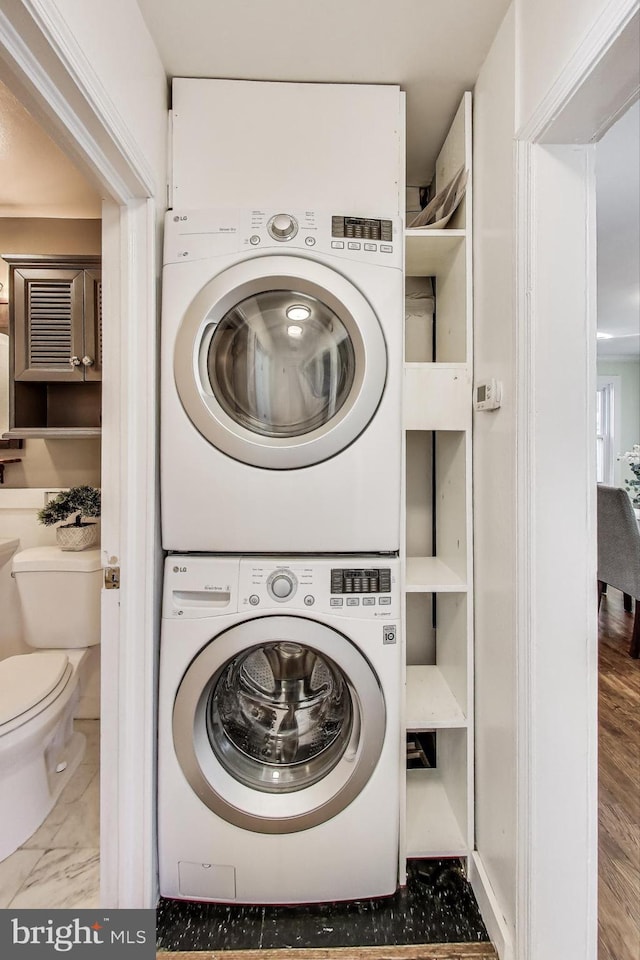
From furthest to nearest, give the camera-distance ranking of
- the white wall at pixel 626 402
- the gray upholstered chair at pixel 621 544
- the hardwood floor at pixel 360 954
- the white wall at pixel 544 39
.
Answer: the white wall at pixel 626 402 → the gray upholstered chair at pixel 621 544 → the hardwood floor at pixel 360 954 → the white wall at pixel 544 39

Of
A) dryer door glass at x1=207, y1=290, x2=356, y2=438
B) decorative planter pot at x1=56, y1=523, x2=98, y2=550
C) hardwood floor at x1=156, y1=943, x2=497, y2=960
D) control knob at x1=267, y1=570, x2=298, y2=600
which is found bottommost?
hardwood floor at x1=156, y1=943, x2=497, y2=960

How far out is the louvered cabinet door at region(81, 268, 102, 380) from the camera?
6.37 feet

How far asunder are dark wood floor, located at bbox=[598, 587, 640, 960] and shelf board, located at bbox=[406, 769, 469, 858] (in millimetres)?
385

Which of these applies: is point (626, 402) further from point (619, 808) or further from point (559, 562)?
point (559, 562)

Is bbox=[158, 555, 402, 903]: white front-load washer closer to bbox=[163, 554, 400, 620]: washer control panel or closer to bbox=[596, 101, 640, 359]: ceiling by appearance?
bbox=[163, 554, 400, 620]: washer control panel

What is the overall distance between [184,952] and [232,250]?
1765mm

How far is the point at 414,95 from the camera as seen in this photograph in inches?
57.5

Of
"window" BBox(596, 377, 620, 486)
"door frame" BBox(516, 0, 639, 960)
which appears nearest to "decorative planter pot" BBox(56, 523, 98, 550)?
"door frame" BBox(516, 0, 639, 960)

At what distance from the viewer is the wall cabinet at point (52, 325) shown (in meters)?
1.94

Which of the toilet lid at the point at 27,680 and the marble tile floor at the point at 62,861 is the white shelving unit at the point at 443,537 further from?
the toilet lid at the point at 27,680

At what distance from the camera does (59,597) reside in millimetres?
1865

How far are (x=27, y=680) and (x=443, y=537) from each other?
1488 millimetres

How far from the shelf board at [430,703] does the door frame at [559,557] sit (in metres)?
0.30

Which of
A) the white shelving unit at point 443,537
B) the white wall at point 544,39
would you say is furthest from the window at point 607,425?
the white wall at point 544,39
